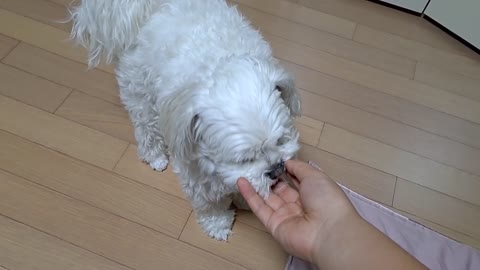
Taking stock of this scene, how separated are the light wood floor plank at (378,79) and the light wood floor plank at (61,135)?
0.72 metres

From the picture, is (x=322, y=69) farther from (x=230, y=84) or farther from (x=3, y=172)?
(x=3, y=172)

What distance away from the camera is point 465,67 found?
5.72 feet

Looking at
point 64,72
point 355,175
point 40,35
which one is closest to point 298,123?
point 355,175

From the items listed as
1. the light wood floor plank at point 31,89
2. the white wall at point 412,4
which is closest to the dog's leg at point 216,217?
the light wood floor plank at point 31,89

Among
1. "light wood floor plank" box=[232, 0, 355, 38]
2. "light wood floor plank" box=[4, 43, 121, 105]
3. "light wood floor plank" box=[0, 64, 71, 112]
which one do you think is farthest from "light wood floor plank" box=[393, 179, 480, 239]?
"light wood floor plank" box=[0, 64, 71, 112]

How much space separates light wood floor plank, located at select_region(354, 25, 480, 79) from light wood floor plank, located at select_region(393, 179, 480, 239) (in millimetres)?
616

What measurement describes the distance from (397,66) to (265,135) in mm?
1130

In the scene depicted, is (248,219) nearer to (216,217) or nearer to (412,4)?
(216,217)

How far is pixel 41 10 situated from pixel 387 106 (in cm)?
134

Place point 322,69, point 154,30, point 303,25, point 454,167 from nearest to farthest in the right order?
1. point 154,30
2. point 454,167
3. point 322,69
4. point 303,25

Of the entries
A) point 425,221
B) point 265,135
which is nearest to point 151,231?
point 265,135

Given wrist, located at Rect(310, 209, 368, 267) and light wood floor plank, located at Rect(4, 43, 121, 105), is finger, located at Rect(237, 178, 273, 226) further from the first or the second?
light wood floor plank, located at Rect(4, 43, 121, 105)

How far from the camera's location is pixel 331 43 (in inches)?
68.4

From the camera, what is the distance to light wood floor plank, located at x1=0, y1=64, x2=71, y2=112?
1414mm
